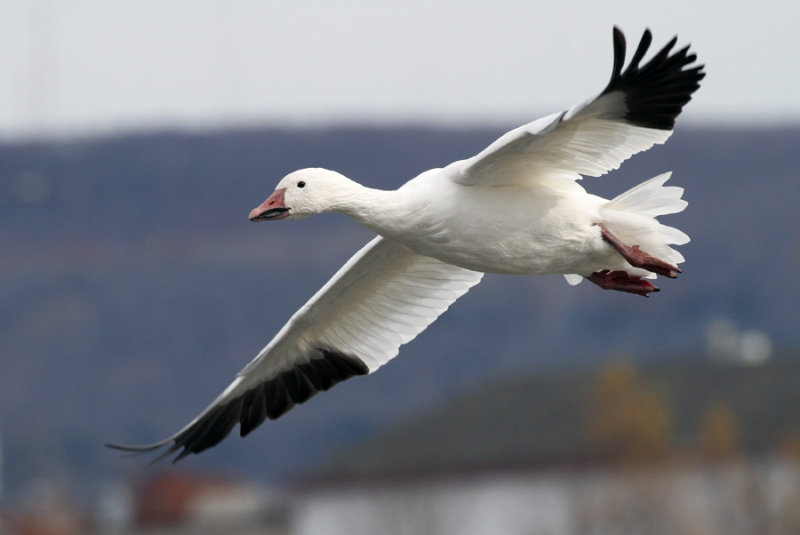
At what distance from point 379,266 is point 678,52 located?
279cm

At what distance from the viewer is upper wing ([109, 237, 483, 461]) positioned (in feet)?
42.1

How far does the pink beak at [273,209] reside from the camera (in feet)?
37.0

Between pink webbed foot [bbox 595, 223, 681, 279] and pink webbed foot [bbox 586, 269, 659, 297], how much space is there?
38cm

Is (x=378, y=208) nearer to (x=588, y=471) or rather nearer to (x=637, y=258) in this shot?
(x=637, y=258)

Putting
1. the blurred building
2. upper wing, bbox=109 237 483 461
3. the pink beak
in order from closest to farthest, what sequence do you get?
1. the pink beak
2. upper wing, bbox=109 237 483 461
3. the blurred building

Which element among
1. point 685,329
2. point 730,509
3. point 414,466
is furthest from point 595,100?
point 685,329

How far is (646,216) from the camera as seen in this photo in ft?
38.2

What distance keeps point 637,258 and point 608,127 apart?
0.87 meters

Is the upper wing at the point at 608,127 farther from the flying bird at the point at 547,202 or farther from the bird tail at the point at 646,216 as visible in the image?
the bird tail at the point at 646,216

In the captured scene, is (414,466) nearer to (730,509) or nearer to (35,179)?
(730,509)

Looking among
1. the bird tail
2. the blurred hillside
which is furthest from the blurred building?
the blurred hillside

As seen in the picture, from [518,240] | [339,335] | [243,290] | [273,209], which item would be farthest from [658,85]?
[243,290]

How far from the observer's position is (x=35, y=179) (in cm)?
11412

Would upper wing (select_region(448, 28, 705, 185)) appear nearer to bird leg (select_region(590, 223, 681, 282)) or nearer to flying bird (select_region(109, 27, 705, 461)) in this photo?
flying bird (select_region(109, 27, 705, 461))
